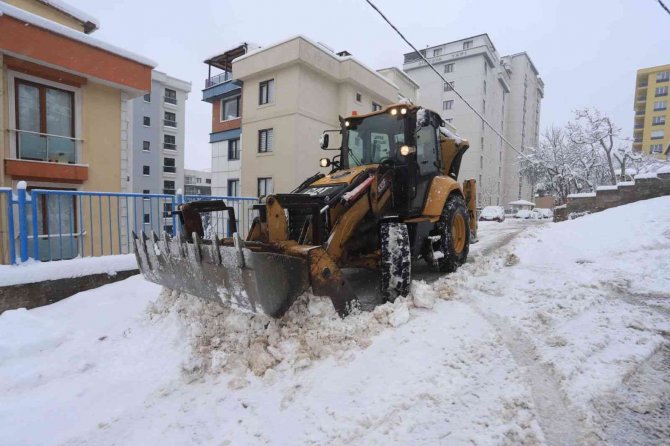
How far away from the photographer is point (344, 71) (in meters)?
17.7

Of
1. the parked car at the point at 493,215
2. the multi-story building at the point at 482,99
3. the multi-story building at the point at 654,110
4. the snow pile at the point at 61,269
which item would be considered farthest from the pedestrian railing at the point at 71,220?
the multi-story building at the point at 654,110

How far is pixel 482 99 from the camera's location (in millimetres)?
42875

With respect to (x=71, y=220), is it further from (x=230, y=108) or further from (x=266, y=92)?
(x=230, y=108)

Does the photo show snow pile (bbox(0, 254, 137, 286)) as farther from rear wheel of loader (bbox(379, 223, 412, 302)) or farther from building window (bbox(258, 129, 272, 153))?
building window (bbox(258, 129, 272, 153))

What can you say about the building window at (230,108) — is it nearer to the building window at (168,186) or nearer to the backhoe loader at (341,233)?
the building window at (168,186)

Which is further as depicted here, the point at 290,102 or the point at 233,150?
the point at 233,150

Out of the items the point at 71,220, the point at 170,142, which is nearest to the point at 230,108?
the point at 170,142

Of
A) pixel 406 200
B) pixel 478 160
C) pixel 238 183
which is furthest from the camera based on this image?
pixel 478 160

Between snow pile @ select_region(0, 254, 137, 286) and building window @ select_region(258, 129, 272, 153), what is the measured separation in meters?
13.3

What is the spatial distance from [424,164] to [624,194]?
932cm

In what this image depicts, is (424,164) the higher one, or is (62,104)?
(62,104)

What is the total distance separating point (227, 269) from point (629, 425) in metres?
2.83

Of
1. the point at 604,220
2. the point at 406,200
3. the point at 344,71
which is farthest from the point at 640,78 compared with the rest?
the point at 406,200

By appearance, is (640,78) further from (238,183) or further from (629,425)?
(629,425)
